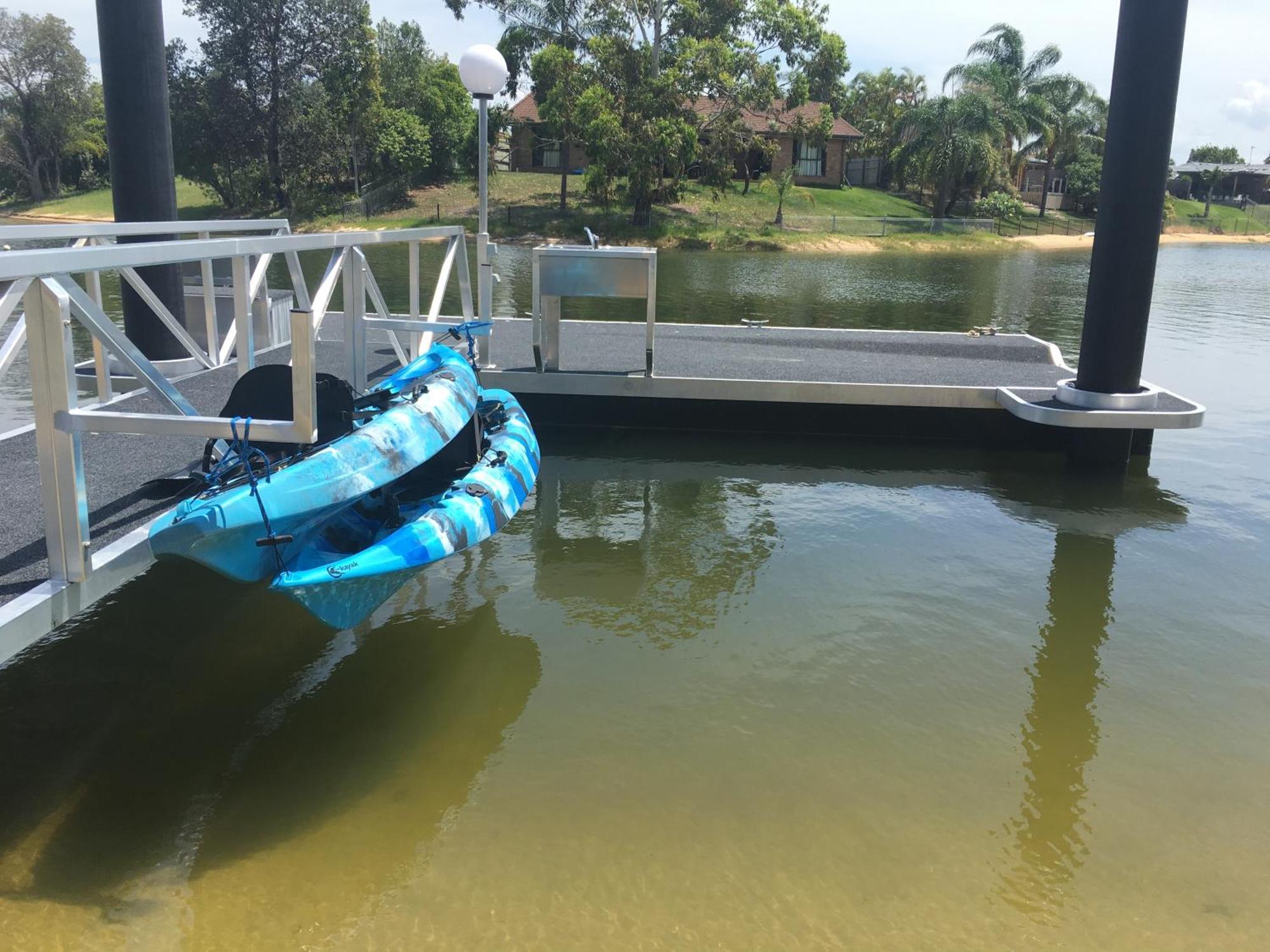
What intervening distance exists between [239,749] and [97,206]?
2242 inches

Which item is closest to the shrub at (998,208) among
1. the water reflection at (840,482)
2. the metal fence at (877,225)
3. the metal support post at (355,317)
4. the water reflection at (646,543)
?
the metal fence at (877,225)

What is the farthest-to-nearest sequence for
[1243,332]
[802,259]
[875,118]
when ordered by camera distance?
[875,118] < [802,259] < [1243,332]

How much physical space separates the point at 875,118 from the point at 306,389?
66575 millimetres

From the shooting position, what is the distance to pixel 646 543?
7684mm

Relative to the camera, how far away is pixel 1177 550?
7773 millimetres

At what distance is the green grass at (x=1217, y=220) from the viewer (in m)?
64.9

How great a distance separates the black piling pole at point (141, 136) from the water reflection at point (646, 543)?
3566mm

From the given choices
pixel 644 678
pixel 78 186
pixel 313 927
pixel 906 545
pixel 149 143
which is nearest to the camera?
pixel 313 927

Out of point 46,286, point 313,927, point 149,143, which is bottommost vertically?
point 313,927

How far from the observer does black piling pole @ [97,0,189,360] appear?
8.20 m

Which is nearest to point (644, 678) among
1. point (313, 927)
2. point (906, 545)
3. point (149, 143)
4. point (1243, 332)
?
point (313, 927)

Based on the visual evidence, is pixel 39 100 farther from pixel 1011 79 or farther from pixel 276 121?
pixel 1011 79

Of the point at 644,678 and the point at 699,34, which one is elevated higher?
the point at 699,34

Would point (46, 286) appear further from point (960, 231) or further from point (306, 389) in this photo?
point (960, 231)
